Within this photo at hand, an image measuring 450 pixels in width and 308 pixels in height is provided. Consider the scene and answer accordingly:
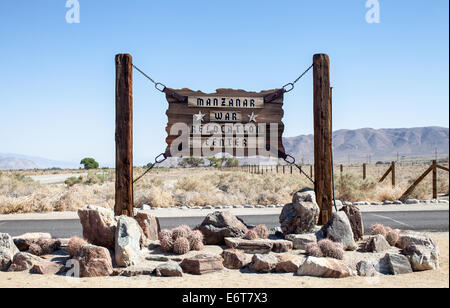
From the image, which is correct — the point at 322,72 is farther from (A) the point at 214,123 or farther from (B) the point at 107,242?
(B) the point at 107,242

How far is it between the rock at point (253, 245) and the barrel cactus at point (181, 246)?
35.3 inches

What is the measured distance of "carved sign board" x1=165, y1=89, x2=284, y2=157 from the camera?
33.0 ft

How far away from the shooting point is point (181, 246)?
8.24 m

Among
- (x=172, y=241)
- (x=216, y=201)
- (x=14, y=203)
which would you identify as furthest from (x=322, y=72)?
(x=14, y=203)

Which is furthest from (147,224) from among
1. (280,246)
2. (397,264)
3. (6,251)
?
(397,264)

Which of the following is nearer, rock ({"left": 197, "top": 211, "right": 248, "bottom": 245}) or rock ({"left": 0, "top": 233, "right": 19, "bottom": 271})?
rock ({"left": 0, "top": 233, "right": 19, "bottom": 271})

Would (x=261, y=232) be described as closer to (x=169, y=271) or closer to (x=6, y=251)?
(x=169, y=271)

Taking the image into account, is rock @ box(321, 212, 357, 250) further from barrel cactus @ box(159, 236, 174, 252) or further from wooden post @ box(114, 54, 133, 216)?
wooden post @ box(114, 54, 133, 216)

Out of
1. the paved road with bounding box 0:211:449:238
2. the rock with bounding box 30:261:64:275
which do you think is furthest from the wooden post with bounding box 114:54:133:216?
the paved road with bounding box 0:211:449:238

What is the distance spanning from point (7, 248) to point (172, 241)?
2.98m

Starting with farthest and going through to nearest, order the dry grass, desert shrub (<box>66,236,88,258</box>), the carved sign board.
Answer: the dry grass < the carved sign board < desert shrub (<box>66,236,88,258</box>)

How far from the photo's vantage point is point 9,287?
6668 mm

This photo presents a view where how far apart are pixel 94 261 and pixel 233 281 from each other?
236 centimetres

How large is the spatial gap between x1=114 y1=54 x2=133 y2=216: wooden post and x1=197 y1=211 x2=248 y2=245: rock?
1673 millimetres
